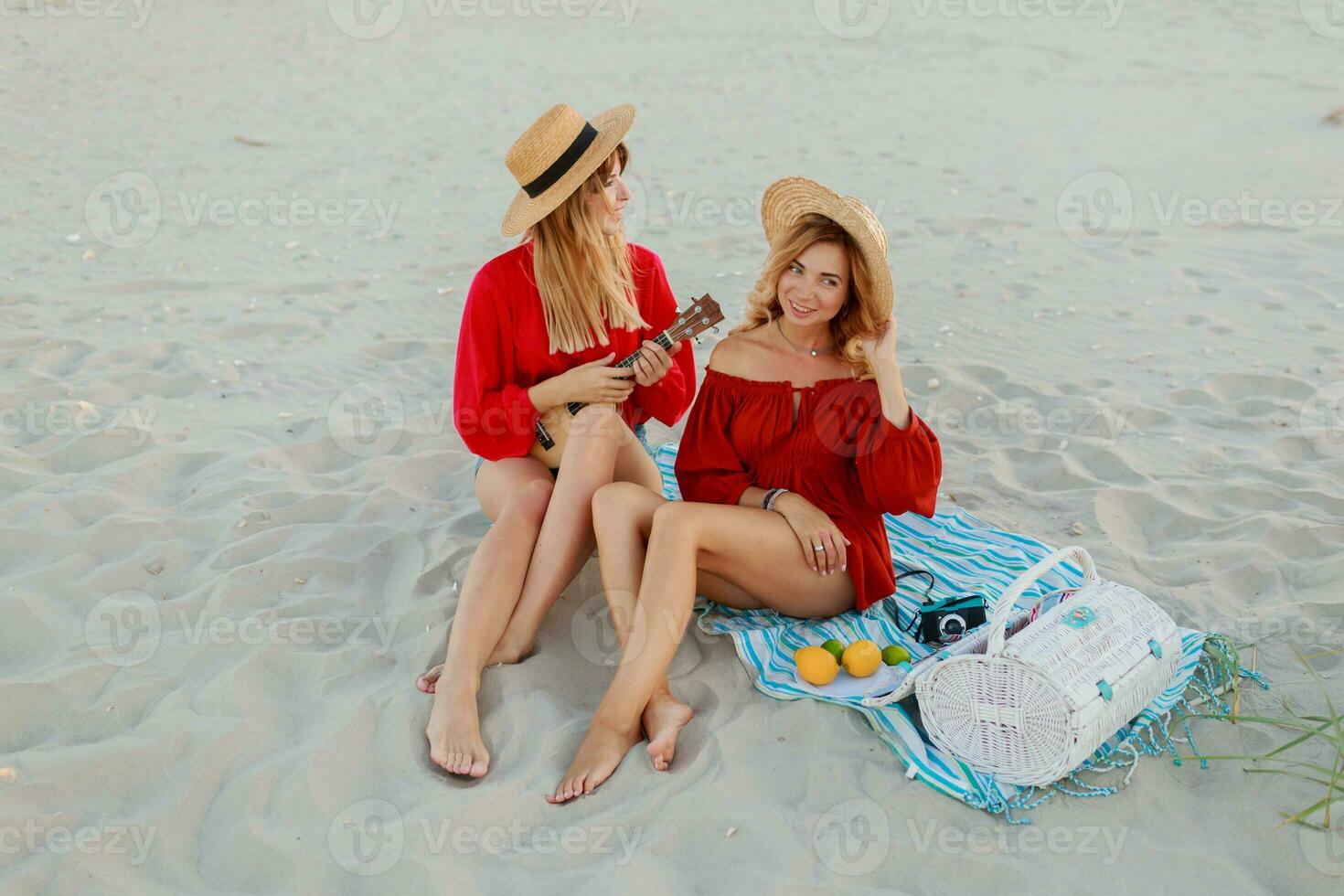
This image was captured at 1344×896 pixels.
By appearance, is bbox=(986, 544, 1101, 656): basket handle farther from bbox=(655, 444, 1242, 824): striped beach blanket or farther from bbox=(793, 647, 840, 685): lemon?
bbox=(793, 647, 840, 685): lemon

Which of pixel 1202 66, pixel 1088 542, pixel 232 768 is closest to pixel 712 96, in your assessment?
pixel 1202 66

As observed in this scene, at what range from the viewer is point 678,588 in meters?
3.15

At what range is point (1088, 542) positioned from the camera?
4.06 metres

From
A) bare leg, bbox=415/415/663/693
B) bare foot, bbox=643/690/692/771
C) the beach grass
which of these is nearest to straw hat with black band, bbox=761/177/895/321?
bare leg, bbox=415/415/663/693

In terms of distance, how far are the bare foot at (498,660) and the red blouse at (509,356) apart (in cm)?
68

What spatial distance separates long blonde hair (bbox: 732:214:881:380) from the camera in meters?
3.39

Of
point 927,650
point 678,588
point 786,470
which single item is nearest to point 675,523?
point 678,588

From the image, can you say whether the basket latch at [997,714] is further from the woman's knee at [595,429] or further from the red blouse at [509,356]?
the red blouse at [509,356]

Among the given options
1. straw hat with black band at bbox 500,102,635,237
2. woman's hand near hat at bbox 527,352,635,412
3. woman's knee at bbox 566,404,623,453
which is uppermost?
straw hat with black band at bbox 500,102,635,237

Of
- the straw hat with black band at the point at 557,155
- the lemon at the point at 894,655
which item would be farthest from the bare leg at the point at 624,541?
the straw hat with black band at the point at 557,155

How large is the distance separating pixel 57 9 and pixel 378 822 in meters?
14.2

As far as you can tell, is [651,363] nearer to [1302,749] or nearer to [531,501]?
[531,501]

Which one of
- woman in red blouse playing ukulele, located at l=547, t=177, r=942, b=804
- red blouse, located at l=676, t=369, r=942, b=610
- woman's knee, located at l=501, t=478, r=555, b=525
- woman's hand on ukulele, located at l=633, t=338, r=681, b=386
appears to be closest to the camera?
woman in red blouse playing ukulele, located at l=547, t=177, r=942, b=804

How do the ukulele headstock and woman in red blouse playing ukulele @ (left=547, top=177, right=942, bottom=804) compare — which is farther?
the ukulele headstock
